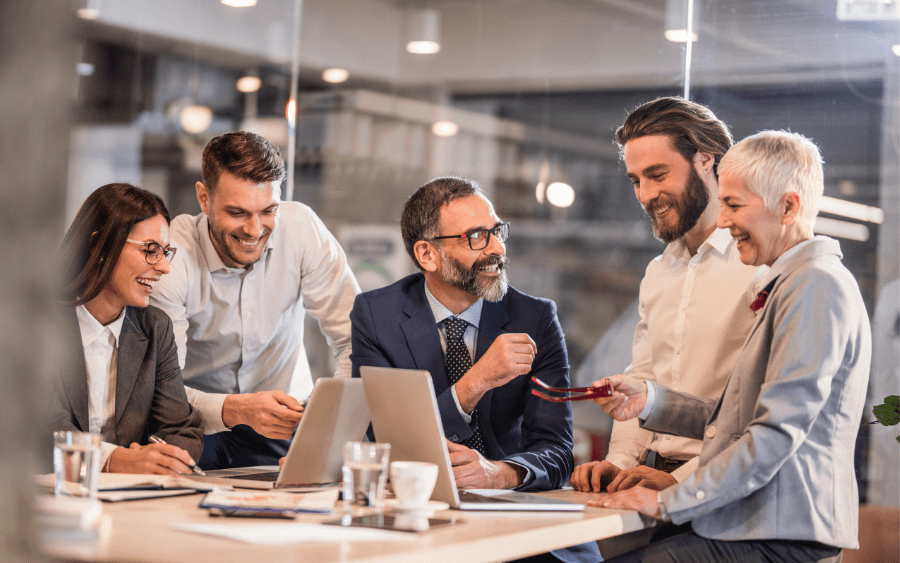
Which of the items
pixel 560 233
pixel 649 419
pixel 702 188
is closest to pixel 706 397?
pixel 649 419

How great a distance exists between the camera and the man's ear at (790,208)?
1811mm

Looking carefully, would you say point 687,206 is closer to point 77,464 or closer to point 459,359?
point 459,359

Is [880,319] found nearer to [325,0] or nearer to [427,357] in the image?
[427,357]

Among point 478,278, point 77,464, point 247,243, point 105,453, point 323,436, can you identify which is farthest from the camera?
point 247,243

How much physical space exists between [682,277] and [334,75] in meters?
4.51

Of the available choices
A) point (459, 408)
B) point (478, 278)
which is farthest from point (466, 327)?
point (459, 408)

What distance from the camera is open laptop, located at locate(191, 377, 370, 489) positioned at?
63.4 inches

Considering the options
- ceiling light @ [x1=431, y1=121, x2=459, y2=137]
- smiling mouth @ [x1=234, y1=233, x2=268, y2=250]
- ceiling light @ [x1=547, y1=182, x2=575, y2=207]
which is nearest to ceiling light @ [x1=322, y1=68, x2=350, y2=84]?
ceiling light @ [x1=431, y1=121, x2=459, y2=137]

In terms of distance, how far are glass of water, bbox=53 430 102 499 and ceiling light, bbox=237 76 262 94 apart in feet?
16.1

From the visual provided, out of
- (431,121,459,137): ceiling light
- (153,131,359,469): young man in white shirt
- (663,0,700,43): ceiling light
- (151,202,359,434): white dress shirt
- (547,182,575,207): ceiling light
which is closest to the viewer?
(153,131,359,469): young man in white shirt

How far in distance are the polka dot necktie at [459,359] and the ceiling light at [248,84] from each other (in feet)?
13.5

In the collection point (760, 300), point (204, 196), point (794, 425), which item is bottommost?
point (794, 425)

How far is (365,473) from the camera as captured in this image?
1.42 m

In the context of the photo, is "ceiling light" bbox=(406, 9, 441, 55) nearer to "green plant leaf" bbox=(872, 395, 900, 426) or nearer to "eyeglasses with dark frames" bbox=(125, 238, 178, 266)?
"eyeglasses with dark frames" bbox=(125, 238, 178, 266)
